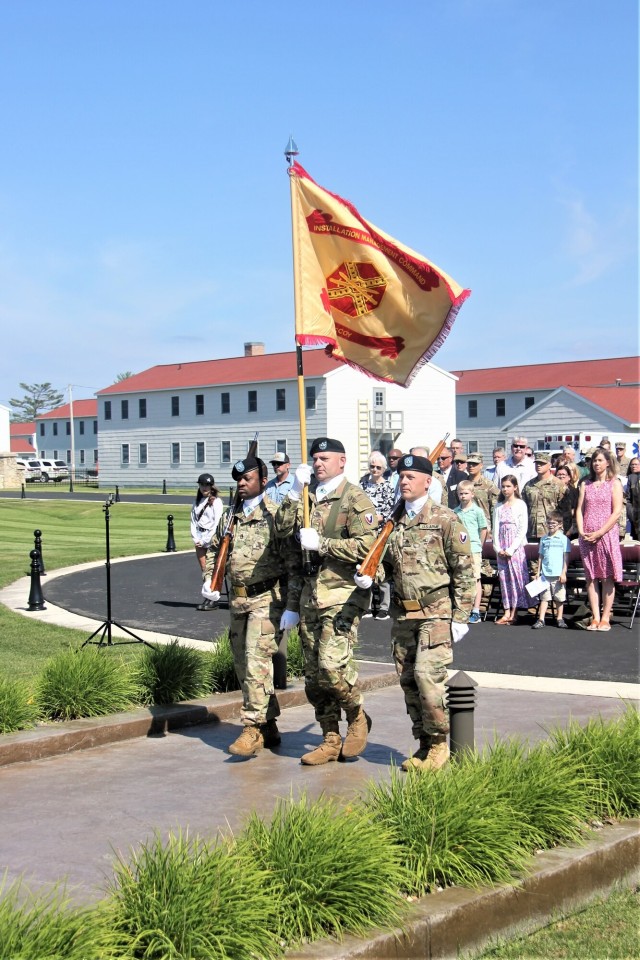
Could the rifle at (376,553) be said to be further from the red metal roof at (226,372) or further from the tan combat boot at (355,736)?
the red metal roof at (226,372)

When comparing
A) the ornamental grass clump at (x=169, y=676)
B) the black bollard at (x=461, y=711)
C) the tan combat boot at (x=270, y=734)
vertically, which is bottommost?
the tan combat boot at (x=270, y=734)

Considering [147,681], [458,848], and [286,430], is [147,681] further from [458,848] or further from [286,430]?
[286,430]

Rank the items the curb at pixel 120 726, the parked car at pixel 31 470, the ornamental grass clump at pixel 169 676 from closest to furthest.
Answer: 1. the curb at pixel 120 726
2. the ornamental grass clump at pixel 169 676
3. the parked car at pixel 31 470

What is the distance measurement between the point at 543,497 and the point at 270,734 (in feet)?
26.9

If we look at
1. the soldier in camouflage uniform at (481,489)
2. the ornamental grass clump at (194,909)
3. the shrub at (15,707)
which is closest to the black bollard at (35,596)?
the soldier in camouflage uniform at (481,489)

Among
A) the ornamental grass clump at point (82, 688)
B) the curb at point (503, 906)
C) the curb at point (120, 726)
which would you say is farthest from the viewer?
the ornamental grass clump at point (82, 688)

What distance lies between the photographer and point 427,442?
2581 inches

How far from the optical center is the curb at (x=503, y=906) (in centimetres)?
484

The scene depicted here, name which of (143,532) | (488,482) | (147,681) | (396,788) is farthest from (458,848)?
(143,532)

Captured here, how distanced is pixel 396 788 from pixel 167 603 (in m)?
12.5

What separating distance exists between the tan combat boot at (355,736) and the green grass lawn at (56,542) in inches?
119

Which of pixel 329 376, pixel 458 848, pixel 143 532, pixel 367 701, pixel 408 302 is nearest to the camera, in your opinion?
pixel 458 848

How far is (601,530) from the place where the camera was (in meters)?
14.3

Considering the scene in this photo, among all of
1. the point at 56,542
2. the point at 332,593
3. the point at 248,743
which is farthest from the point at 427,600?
the point at 56,542
